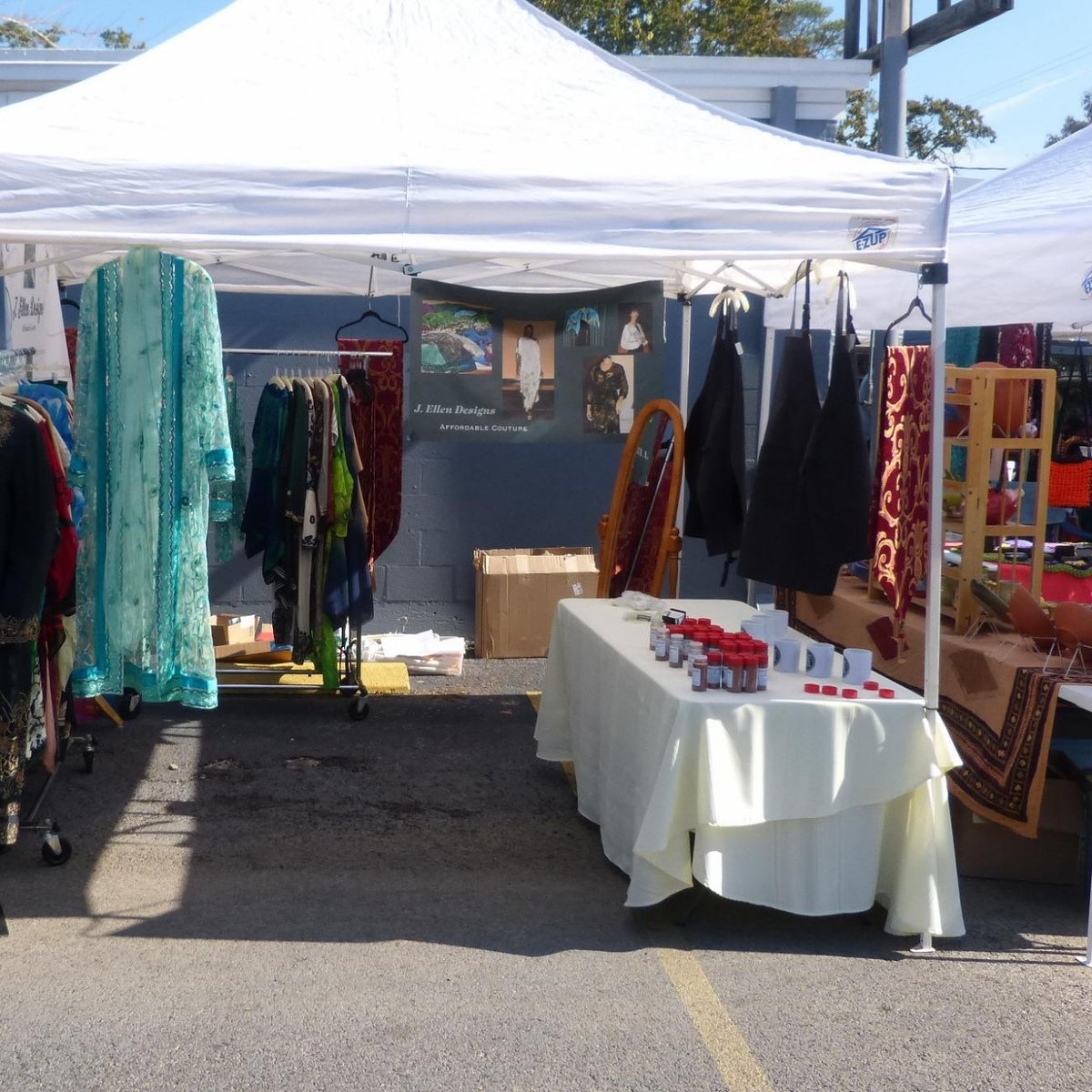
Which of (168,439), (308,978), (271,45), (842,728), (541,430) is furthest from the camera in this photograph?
(541,430)

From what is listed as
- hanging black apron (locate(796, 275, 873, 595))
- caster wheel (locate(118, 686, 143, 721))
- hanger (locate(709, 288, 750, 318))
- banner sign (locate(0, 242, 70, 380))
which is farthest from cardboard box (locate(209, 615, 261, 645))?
hanging black apron (locate(796, 275, 873, 595))

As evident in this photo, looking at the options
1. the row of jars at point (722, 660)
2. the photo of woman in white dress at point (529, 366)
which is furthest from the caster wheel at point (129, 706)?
the row of jars at point (722, 660)

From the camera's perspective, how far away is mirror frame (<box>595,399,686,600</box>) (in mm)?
5055

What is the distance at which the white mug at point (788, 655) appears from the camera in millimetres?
3836

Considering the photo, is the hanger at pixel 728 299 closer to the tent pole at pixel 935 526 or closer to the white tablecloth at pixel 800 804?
the tent pole at pixel 935 526

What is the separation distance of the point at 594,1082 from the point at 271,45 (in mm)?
3399

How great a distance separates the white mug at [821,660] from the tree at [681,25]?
15461 mm

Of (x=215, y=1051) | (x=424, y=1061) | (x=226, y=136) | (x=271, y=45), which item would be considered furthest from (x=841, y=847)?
(x=271, y=45)

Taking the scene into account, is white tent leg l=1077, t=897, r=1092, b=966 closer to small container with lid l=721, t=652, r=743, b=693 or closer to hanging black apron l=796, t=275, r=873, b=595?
small container with lid l=721, t=652, r=743, b=693

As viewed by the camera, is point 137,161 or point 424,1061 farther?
point 137,161

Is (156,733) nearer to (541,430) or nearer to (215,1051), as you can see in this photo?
(541,430)

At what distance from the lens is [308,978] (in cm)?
326

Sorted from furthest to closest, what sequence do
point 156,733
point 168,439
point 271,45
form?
point 156,733 → point 271,45 → point 168,439

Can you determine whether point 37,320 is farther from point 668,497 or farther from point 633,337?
point 668,497
